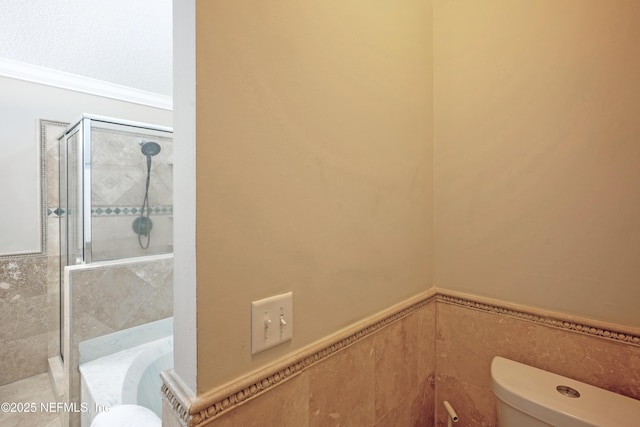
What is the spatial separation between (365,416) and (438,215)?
72 centimetres

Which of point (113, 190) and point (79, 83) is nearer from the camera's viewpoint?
point (113, 190)

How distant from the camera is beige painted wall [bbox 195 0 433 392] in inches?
19.2

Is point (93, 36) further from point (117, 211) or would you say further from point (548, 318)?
point (548, 318)

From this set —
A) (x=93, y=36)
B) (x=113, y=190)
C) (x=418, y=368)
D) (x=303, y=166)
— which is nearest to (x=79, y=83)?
(x=93, y=36)

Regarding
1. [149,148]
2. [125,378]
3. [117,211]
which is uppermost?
[149,148]

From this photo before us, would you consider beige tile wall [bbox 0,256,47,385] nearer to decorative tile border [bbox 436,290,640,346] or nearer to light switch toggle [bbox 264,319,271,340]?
light switch toggle [bbox 264,319,271,340]

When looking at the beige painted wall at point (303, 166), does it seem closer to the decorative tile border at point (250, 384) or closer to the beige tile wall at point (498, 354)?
the decorative tile border at point (250, 384)

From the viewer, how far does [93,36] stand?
1543 millimetres

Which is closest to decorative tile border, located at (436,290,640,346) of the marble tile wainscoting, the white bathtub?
the marble tile wainscoting

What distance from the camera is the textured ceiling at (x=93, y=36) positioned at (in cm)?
133

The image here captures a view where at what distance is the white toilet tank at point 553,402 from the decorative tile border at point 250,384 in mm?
416

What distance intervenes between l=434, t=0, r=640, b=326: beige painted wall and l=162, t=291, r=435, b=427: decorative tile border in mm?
533

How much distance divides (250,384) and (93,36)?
6.52 ft

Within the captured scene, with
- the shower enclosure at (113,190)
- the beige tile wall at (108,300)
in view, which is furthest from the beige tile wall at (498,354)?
the shower enclosure at (113,190)
